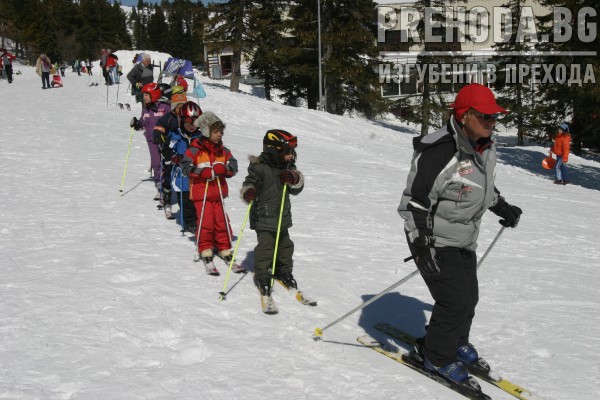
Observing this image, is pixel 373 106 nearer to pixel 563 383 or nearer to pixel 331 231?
pixel 331 231

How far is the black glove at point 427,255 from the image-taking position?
3.77m

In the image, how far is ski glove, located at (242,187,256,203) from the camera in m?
5.22

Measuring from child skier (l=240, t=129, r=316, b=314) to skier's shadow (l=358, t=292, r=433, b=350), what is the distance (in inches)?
26.1

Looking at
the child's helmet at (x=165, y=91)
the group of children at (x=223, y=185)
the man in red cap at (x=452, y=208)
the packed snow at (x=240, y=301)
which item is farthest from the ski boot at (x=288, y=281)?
the child's helmet at (x=165, y=91)

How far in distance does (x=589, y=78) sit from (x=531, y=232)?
1690 centimetres

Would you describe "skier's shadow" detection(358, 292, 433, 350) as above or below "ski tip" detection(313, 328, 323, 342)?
below

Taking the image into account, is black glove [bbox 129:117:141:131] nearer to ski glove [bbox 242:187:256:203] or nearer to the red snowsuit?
the red snowsuit

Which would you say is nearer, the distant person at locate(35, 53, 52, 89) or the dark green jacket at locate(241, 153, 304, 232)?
the dark green jacket at locate(241, 153, 304, 232)

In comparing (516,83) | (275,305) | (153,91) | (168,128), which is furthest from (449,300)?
(516,83)

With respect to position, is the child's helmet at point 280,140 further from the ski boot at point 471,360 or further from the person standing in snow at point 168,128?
the person standing in snow at point 168,128

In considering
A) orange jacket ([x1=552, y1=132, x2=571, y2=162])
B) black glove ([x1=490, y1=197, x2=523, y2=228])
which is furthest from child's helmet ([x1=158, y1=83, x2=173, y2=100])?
orange jacket ([x1=552, y1=132, x2=571, y2=162])

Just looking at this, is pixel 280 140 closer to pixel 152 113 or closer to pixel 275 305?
pixel 275 305

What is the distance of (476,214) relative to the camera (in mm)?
4109

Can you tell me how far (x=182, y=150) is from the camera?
314 inches
